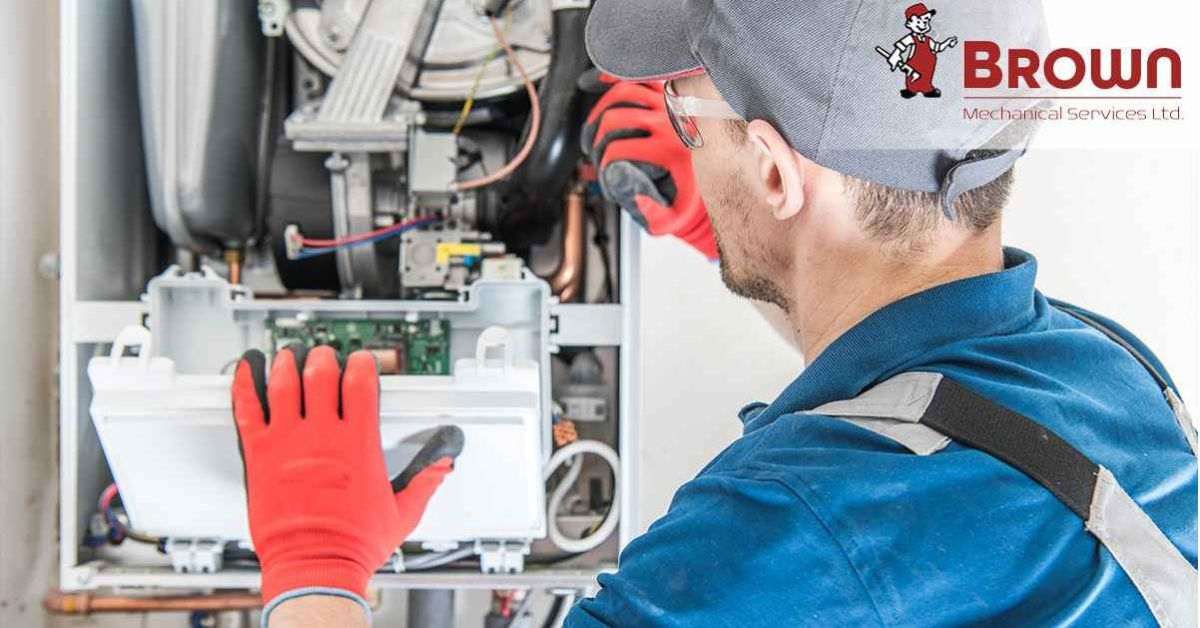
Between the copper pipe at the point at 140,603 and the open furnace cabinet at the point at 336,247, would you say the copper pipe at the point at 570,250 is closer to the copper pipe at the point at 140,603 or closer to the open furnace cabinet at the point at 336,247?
the open furnace cabinet at the point at 336,247

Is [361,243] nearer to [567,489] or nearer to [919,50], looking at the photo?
[567,489]

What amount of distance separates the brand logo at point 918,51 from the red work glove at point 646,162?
464 mm

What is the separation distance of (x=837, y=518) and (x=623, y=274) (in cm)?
70

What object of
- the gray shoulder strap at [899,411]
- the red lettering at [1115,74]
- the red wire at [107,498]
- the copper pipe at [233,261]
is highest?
the red lettering at [1115,74]

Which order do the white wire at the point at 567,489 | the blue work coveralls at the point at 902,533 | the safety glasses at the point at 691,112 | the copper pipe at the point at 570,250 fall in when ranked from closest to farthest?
1. the blue work coveralls at the point at 902,533
2. the safety glasses at the point at 691,112
3. the white wire at the point at 567,489
4. the copper pipe at the point at 570,250

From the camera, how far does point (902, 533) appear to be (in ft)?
1.98

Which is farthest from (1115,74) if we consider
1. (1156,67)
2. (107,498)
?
(107,498)

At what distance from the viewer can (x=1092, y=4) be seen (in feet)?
4.57

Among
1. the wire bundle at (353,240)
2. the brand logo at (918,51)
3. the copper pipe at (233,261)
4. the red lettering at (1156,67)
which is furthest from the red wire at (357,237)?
the red lettering at (1156,67)

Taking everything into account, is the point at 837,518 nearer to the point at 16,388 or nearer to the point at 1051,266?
the point at 1051,266

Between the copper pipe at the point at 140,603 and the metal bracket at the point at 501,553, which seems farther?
the copper pipe at the point at 140,603

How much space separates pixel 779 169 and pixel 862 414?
230 mm

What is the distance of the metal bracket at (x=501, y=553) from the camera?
125 centimetres

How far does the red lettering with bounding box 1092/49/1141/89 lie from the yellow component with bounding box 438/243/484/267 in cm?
81
